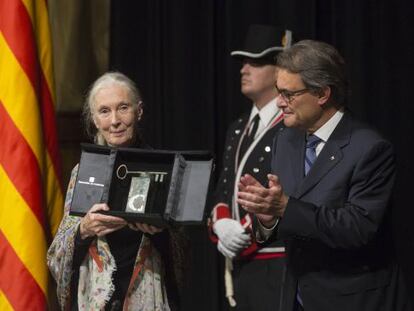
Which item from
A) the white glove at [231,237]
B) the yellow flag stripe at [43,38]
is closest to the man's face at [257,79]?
the white glove at [231,237]

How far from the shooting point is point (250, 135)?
3.51 metres

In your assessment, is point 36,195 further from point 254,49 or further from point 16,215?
point 254,49

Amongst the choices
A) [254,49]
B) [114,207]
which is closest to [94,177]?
[114,207]

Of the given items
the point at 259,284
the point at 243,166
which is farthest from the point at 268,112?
the point at 259,284

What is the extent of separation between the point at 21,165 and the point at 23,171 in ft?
0.07

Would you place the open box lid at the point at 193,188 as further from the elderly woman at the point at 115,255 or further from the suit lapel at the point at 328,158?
the suit lapel at the point at 328,158

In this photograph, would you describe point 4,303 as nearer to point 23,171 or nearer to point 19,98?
point 23,171

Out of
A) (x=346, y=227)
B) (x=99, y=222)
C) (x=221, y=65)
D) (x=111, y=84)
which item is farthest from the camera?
(x=221, y=65)

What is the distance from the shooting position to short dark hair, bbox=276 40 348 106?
235cm

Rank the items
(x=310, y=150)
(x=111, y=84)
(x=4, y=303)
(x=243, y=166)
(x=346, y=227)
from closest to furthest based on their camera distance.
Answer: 1. (x=346, y=227)
2. (x=310, y=150)
3. (x=111, y=84)
4. (x=4, y=303)
5. (x=243, y=166)

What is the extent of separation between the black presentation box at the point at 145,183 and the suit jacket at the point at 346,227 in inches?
10.0

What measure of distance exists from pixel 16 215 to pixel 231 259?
88 cm

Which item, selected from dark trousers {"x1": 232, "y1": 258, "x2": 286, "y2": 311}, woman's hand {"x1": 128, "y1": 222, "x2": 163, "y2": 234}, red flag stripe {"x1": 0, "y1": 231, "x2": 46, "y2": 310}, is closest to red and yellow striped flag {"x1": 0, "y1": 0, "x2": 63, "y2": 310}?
red flag stripe {"x1": 0, "y1": 231, "x2": 46, "y2": 310}

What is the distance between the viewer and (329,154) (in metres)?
2.33
